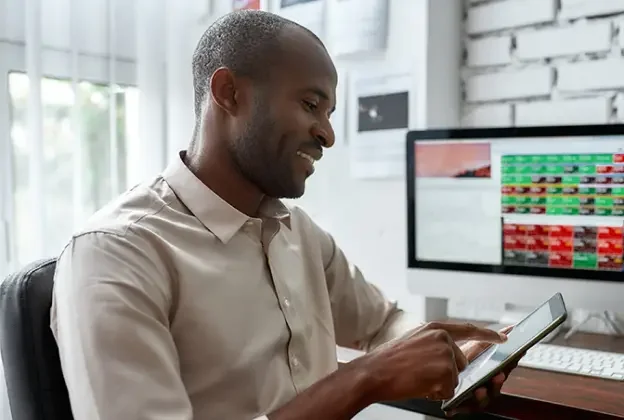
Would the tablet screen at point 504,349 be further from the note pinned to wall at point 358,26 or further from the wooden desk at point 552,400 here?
the note pinned to wall at point 358,26

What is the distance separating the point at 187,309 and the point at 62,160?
0.90 metres

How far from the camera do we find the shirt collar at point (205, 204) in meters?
0.98

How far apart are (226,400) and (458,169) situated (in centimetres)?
74

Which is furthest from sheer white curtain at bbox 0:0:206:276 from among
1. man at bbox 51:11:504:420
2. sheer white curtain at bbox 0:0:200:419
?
man at bbox 51:11:504:420

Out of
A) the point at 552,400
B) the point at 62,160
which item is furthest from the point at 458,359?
the point at 62,160

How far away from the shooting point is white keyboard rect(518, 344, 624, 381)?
3.58ft

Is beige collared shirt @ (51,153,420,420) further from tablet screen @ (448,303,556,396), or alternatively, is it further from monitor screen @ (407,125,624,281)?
monitor screen @ (407,125,624,281)

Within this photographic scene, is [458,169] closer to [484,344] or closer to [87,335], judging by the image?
[484,344]

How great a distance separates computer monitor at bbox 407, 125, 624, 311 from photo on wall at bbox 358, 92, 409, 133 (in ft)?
0.65

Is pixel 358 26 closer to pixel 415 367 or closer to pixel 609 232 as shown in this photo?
pixel 609 232

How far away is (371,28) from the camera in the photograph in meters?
1.67

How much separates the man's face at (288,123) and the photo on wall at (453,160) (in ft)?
1.57

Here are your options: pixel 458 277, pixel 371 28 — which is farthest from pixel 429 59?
pixel 458 277

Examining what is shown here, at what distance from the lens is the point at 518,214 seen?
137 cm
